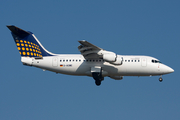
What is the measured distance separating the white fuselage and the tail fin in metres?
0.74

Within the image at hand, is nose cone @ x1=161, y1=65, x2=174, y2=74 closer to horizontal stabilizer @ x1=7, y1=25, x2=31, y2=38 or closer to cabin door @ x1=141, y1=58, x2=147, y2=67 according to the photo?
cabin door @ x1=141, y1=58, x2=147, y2=67

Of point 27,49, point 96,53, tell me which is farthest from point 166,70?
point 27,49

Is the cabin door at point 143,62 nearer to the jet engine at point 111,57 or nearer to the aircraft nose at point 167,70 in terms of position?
the aircraft nose at point 167,70

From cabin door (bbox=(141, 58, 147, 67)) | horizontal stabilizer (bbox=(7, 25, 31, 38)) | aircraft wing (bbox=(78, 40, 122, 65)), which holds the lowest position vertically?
cabin door (bbox=(141, 58, 147, 67))

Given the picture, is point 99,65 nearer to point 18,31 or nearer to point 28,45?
point 28,45

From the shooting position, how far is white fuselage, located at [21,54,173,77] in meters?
30.8

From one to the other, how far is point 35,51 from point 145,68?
12.2 meters

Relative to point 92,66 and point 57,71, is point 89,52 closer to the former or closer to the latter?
point 92,66

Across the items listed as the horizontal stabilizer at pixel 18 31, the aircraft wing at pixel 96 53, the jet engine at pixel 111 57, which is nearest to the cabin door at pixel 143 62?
the aircraft wing at pixel 96 53

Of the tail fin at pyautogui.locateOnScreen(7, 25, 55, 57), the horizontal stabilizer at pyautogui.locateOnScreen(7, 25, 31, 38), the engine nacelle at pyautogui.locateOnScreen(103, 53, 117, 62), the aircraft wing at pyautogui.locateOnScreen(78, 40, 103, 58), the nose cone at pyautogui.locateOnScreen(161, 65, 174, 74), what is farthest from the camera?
the tail fin at pyautogui.locateOnScreen(7, 25, 55, 57)

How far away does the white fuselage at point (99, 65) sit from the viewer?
30766 millimetres

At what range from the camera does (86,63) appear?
30906mm

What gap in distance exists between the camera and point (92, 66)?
101 feet

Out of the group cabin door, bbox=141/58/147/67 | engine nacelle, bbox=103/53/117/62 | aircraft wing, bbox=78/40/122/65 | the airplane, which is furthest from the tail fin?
cabin door, bbox=141/58/147/67
